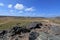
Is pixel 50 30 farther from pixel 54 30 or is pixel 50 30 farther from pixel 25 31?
pixel 25 31

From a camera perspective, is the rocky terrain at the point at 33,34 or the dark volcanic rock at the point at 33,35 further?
the dark volcanic rock at the point at 33,35

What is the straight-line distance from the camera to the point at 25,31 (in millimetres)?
10016

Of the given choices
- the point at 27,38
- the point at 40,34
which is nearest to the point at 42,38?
the point at 40,34

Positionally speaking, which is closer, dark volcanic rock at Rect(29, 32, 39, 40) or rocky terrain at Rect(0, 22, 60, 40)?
rocky terrain at Rect(0, 22, 60, 40)

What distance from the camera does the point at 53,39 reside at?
26.9 feet

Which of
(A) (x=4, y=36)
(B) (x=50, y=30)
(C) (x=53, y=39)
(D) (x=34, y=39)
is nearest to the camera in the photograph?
(C) (x=53, y=39)

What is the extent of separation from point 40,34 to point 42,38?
23.3 inches

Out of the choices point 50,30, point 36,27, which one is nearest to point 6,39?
point 36,27

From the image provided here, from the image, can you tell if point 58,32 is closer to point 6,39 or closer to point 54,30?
point 54,30

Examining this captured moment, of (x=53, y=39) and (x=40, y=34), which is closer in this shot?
(x=53, y=39)

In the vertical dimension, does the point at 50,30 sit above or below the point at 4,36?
above

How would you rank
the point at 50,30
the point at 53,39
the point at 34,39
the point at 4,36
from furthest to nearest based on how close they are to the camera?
the point at 4,36
the point at 50,30
the point at 34,39
the point at 53,39

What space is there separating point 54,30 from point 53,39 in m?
1.25

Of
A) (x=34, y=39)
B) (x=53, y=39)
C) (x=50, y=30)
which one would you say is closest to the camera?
(x=53, y=39)
